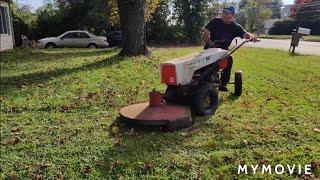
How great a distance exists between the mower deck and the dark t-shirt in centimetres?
186

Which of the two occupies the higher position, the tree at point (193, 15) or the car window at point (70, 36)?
the tree at point (193, 15)

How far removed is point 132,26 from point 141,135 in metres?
9.29

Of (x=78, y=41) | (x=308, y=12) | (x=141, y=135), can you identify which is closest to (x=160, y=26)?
(x=78, y=41)

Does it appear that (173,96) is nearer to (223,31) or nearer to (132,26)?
(223,31)

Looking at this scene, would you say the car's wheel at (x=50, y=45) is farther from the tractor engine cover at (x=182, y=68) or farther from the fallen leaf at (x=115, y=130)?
the fallen leaf at (x=115, y=130)

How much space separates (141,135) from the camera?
548 cm

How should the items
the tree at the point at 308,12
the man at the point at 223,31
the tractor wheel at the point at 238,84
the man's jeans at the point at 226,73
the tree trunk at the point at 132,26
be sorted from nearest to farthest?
the man at the point at 223,31, the man's jeans at the point at 226,73, the tractor wheel at the point at 238,84, the tree trunk at the point at 132,26, the tree at the point at 308,12

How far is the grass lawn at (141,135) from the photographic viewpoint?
4.43 meters

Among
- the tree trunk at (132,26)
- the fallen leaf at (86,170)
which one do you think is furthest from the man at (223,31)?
the tree trunk at (132,26)

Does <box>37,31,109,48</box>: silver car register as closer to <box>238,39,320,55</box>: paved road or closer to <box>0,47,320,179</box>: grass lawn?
<box>238,39,320,55</box>: paved road

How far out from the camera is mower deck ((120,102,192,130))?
5.58m

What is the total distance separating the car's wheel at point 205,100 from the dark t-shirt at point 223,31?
1.27 m

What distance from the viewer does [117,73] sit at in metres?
10.9

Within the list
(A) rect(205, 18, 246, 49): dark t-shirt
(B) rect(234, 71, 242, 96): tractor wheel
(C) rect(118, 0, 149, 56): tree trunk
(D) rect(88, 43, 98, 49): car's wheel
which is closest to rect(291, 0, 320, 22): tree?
(D) rect(88, 43, 98, 49): car's wheel
